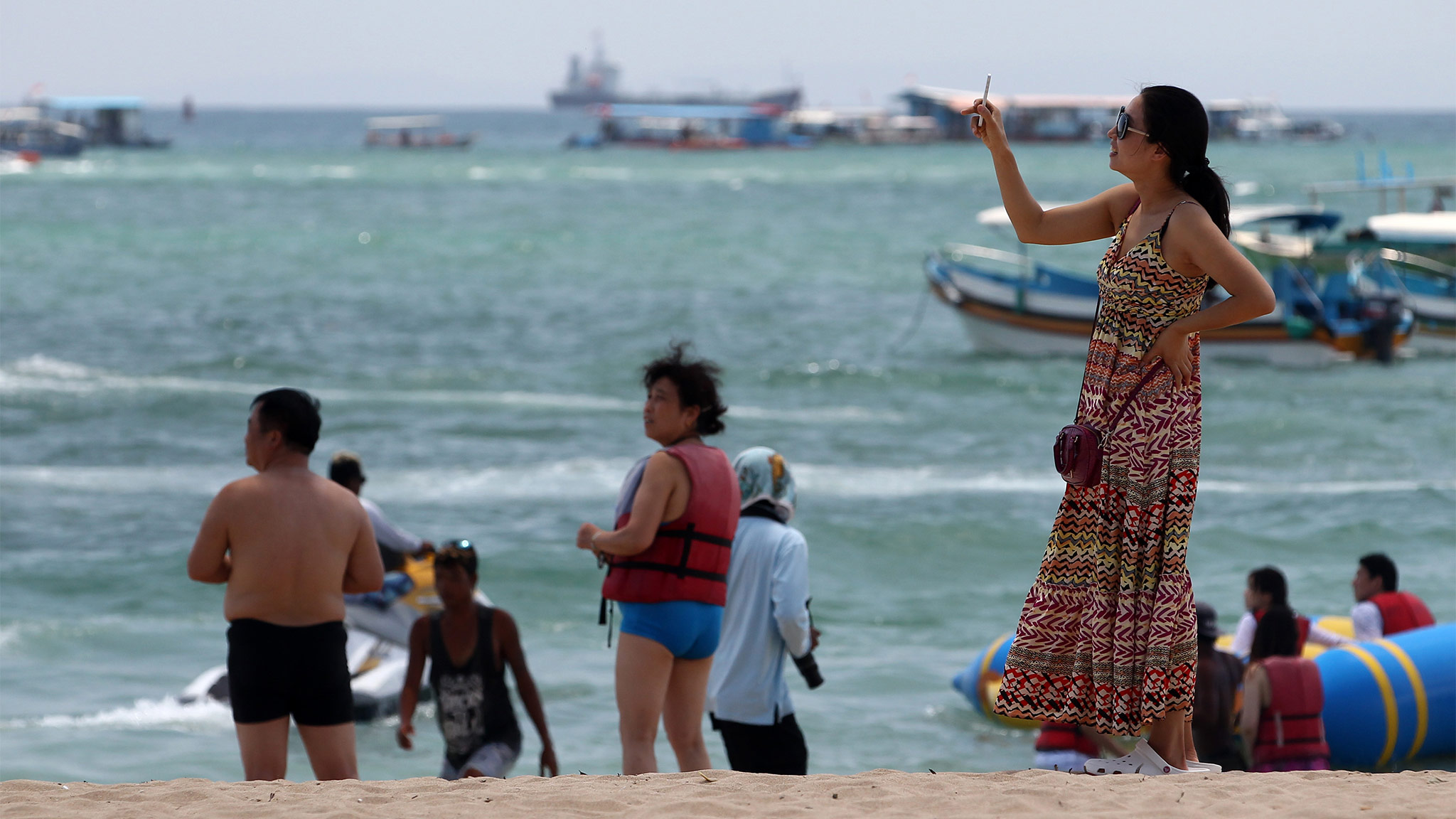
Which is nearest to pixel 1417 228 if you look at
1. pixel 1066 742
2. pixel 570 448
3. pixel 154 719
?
pixel 570 448

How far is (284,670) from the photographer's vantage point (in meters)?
4.91

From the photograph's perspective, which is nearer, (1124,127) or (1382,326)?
(1124,127)

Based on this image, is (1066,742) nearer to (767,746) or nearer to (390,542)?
(767,746)

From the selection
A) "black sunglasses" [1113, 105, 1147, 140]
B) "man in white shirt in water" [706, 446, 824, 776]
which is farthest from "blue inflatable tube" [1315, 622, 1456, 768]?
"black sunglasses" [1113, 105, 1147, 140]

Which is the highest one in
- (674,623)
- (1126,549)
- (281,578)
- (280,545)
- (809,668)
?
(1126,549)

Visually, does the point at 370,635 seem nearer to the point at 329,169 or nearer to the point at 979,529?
the point at 979,529

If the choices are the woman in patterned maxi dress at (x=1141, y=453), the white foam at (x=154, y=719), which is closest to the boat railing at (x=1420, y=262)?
the white foam at (x=154, y=719)

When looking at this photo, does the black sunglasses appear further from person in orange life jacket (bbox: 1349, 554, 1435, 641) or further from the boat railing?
the boat railing

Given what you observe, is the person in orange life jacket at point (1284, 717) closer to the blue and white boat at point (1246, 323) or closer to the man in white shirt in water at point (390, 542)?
the man in white shirt in water at point (390, 542)

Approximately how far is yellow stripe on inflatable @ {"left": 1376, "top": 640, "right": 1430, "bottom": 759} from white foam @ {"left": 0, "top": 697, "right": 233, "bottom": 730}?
19.1 feet

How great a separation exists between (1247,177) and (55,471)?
71165 millimetres

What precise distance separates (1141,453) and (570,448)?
14.1 metres

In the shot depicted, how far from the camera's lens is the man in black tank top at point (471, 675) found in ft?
19.1

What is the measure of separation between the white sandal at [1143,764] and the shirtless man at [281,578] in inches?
98.0
